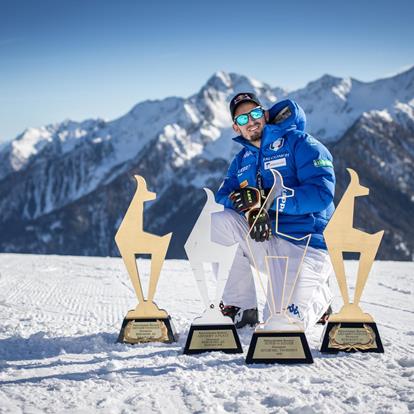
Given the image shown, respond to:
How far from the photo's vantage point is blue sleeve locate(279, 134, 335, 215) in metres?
3.46

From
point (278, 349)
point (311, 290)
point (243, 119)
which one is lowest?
point (278, 349)

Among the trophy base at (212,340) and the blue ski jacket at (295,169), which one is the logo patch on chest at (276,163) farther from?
the trophy base at (212,340)

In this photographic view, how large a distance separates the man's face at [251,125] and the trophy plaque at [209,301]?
85 cm

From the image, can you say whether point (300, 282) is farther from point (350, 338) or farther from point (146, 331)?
point (146, 331)

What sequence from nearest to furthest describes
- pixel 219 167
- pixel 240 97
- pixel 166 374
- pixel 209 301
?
1. pixel 166 374
2. pixel 209 301
3. pixel 240 97
4. pixel 219 167

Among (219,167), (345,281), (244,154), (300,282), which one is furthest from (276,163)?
(219,167)

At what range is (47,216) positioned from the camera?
187 meters

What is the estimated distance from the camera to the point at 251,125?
386 cm

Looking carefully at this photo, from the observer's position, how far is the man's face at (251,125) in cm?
386

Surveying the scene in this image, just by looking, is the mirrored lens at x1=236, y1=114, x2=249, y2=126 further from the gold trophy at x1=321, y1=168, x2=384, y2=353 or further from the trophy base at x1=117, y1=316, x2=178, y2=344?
the trophy base at x1=117, y1=316, x2=178, y2=344

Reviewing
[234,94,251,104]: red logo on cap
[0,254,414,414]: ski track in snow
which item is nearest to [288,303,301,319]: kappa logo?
[0,254,414,414]: ski track in snow

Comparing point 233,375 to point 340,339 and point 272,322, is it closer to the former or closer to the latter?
point 272,322

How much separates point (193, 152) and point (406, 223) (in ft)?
279

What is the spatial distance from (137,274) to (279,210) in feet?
3.40
